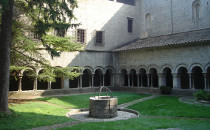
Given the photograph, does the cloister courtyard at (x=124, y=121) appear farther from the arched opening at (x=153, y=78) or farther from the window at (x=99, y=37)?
the window at (x=99, y=37)

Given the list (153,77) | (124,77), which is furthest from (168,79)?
(124,77)

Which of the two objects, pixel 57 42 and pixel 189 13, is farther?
pixel 189 13

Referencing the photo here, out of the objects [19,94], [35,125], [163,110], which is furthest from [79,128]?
[19,94]

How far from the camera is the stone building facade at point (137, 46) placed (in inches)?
704

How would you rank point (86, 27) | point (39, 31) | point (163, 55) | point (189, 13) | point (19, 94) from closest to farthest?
point (39, 31) → point (19, 94) → point (163, 55) → point (189, 13) → point (86, 27)

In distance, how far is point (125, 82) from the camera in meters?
23.3

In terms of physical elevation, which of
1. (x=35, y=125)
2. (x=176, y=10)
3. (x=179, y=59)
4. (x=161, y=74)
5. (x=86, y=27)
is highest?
(x=176, y=10)

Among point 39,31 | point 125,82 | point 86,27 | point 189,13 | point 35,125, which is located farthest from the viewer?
point 125,82

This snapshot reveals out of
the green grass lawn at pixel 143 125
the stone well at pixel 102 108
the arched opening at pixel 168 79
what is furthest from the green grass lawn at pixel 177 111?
the arched opening at pixel 168 79

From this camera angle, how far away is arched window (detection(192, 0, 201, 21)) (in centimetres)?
1992

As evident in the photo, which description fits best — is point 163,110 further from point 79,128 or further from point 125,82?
point 125,82

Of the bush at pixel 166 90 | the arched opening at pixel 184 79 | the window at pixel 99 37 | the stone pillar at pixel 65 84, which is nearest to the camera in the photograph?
the bush at pixel 166 90

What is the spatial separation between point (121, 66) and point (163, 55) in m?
5.37

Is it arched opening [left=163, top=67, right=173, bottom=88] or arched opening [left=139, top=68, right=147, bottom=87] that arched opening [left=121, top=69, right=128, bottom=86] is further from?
arched opening [left=163, top=67, right=173, bottom=88]
